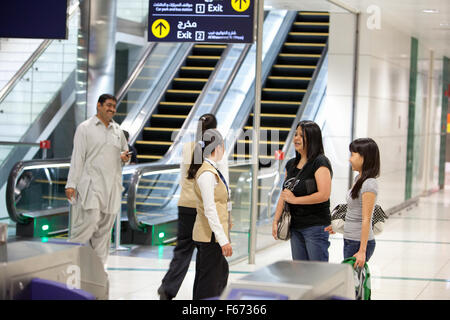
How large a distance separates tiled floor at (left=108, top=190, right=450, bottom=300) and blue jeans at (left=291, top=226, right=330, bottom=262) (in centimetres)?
146

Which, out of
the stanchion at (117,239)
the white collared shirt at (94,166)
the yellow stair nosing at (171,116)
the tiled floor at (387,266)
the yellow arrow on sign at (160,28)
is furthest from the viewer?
the yellow stair nosing at (171,116)

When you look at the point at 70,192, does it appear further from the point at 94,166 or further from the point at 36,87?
the point at 36,87

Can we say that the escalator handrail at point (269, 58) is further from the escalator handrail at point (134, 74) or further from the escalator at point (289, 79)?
the escalator handrail at point (134, 74)

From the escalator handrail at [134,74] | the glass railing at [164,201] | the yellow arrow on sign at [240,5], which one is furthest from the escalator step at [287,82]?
the yellow arrow on sign at [240,5]

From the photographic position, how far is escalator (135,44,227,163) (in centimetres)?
1274

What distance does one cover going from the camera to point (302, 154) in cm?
493

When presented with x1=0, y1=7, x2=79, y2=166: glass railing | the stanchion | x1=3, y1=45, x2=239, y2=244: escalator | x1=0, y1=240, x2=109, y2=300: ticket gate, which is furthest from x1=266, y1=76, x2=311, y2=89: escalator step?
x1=0, y1=240, x2=109, y2=300: ticket gate

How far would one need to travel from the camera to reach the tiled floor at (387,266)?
6.43m

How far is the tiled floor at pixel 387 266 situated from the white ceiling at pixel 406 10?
3040 millimetres

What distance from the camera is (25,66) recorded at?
389 inches

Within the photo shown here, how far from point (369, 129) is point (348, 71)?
2.90ft
